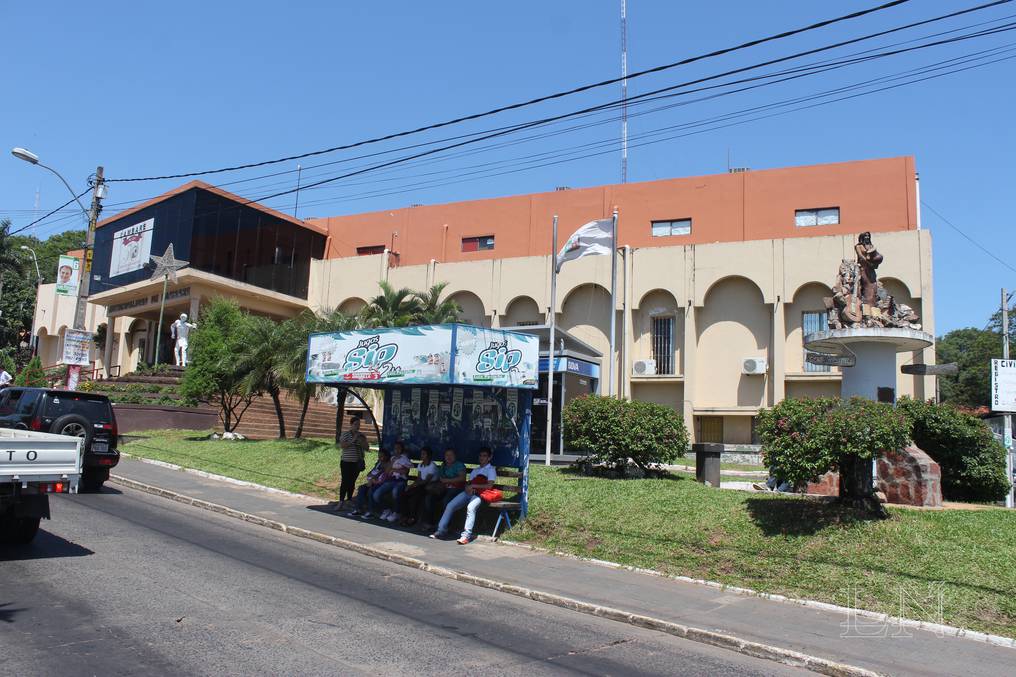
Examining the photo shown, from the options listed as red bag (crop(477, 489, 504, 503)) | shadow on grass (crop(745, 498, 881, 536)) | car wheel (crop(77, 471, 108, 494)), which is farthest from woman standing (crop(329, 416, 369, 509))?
shadow on grass (crop(745, 498, 881, 536))

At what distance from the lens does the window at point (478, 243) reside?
37062mm

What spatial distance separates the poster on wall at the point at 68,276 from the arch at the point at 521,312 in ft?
56.8

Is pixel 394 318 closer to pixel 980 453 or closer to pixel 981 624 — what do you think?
pixel 980 453

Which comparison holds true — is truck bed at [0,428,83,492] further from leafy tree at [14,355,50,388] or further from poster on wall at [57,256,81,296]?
leafy tree at [14,355,50,388]

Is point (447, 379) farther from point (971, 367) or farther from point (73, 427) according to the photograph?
point (971, 367)

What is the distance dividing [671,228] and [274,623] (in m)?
28.8

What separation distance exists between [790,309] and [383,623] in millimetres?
25625

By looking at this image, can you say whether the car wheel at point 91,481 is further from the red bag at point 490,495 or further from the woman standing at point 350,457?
the red bag at point 490,495

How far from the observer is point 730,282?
30484 millimetres

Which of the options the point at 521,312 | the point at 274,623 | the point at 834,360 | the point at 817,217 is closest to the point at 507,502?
the point at 274,623

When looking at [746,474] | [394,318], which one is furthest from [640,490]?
[394,318]

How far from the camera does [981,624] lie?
746 cm

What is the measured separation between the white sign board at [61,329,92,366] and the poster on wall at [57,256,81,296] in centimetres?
185

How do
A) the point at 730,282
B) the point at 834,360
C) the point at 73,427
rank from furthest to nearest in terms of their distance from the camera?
the point at 730,282 < the point at 834,360 < the point at 73,427
